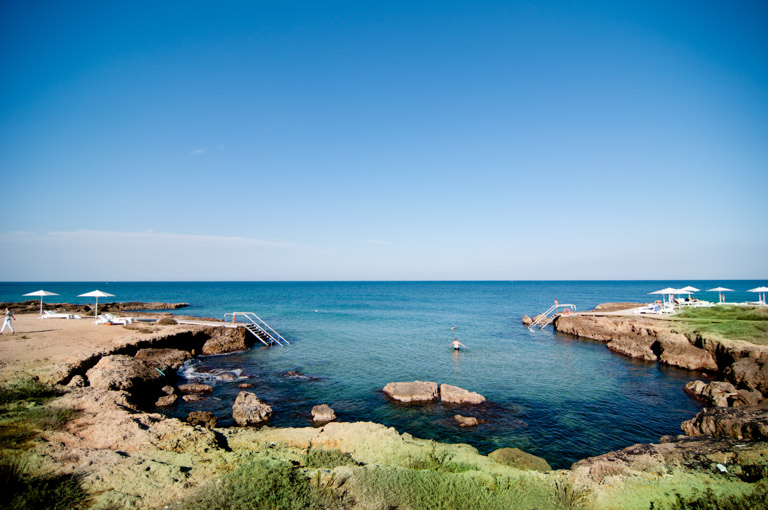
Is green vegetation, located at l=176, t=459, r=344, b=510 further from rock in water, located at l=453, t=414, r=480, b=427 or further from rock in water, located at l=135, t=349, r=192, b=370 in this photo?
rock in water, located at l=135, t=349, r=192, b=370

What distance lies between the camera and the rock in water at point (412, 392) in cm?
2048

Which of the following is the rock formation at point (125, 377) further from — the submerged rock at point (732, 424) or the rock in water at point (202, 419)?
the submerged rock at point (732, 424)

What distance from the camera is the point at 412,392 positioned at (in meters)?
20.9

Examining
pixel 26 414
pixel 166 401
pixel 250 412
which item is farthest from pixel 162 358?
pixel 26 414

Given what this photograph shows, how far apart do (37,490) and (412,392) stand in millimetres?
16129

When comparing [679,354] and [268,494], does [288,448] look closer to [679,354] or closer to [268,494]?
[268,494]

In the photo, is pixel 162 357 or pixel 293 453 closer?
pixel 293 453

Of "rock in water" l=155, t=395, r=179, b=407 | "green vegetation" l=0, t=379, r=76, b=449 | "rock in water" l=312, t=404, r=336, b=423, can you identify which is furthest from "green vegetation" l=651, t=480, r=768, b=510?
"rock in water" l=155, t=395, r=179, b=407

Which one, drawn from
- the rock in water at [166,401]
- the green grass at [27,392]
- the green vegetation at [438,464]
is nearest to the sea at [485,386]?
the rock in water at [166,401]

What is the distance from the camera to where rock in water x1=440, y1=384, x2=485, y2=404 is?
20.2m

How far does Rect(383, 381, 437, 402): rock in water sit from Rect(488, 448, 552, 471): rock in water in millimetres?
7729

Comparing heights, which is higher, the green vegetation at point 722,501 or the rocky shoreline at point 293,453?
the green vegetation at point 722,501

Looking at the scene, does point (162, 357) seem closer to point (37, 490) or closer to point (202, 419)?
point (202, 419)

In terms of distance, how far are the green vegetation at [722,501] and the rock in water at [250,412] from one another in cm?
1525
